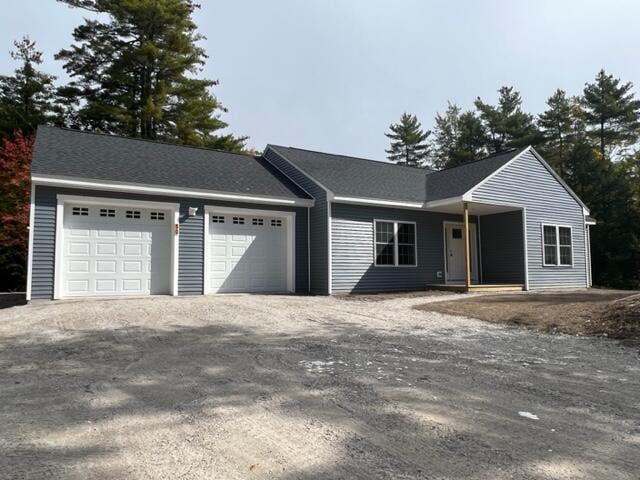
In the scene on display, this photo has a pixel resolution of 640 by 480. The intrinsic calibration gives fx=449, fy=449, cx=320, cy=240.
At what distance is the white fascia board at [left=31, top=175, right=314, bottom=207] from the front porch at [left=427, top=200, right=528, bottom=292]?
5.30m

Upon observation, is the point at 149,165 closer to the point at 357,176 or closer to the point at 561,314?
the point at 357,176

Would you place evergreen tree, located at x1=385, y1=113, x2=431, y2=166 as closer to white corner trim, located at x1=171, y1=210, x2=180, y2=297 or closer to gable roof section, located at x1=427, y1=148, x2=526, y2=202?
gable roof section, located at x1=427, y1=148, x2=526, y2=202

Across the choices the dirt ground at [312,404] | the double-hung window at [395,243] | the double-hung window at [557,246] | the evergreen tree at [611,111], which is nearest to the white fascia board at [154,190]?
the double-hung window at [395,243]

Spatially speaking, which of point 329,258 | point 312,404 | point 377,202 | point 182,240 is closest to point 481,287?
point 377,202

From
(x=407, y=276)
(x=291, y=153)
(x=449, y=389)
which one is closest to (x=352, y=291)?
(x=407, y=276)

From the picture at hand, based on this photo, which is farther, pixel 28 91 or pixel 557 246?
pixel 28 91

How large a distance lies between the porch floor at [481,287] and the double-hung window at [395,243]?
3.65 feet

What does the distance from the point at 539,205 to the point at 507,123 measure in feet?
68.9

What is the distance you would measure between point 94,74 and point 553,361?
85.0 feet

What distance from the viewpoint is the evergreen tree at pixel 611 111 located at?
3147 centimetres

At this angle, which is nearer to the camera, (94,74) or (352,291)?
(352,291)

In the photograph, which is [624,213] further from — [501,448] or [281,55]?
[501,448]

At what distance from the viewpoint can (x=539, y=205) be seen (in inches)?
626

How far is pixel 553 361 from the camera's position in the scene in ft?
17.3
